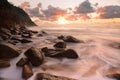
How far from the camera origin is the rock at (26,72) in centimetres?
394

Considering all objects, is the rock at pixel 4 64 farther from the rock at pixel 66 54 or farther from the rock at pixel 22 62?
the rock at pixel 66 54

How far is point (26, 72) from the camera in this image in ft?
13.2

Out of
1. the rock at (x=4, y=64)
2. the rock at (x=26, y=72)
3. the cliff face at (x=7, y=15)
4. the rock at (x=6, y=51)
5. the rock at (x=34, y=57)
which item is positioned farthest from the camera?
the cliff face at (x=7, y=15)

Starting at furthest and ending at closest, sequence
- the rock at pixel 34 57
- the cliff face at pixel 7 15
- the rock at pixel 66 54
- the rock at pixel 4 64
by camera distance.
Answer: the cliff face at pixel 7 15
the rock at pixel 66 54
the rock at pixel 34 57
the rock at pixel 4 64

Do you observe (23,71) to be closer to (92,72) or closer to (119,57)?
(92,72)

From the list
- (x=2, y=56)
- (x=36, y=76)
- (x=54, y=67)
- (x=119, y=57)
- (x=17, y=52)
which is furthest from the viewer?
(x=119, y=57)

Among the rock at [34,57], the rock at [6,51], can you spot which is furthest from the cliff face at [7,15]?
the rock at [34,57]

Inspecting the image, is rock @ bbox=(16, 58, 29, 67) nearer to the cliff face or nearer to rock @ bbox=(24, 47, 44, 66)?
rock @ bbox=(24, 47, 44, 66)

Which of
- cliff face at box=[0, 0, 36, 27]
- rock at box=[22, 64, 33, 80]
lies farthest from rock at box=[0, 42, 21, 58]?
cliff face at box=[0, 0, 36, 27]

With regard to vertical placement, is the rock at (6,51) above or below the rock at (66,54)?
above

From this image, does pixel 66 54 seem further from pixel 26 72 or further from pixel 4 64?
pixel 4 64

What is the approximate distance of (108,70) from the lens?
4.66m

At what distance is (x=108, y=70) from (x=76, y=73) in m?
0.83

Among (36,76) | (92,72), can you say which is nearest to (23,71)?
(36,76)
